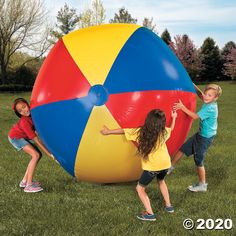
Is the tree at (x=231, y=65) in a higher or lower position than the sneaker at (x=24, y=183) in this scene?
lower

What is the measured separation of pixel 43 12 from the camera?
1387 inches

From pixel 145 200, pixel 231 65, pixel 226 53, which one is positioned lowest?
pixel 231 65

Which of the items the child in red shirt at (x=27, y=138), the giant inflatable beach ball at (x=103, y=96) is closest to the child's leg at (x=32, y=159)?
the child in red shirt at (x=27, y=138)

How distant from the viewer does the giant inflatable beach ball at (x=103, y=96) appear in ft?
15.0

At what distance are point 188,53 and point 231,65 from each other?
17.9 feet

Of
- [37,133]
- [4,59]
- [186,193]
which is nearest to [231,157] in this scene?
[186,193]

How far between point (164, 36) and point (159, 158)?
4044cm

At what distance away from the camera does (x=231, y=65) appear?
121ft

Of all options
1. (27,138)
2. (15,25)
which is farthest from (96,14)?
(27,138)

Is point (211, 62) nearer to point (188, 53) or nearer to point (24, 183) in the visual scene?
point (188, 53)

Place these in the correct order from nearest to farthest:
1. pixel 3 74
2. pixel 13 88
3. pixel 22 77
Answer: pixel 13 88
pixel 3 74
pixel 22 77

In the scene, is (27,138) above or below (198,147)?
above

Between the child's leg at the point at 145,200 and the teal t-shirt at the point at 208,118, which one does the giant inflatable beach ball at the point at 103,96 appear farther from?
the child's leg at the point at 145,200

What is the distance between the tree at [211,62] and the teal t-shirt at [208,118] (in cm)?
3399
